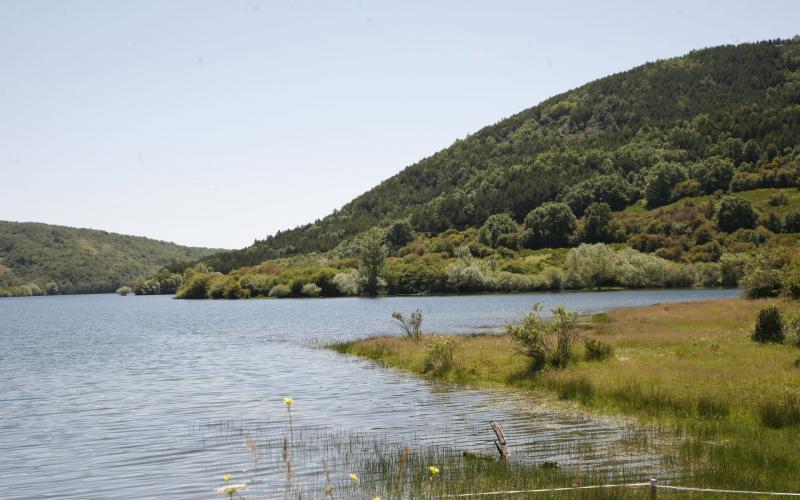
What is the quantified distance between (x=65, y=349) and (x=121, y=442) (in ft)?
184

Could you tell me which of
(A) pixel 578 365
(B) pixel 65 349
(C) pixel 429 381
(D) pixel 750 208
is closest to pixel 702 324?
(A) pixel 578 365

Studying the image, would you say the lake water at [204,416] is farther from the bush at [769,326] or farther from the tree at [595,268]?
the tree at [595,268]

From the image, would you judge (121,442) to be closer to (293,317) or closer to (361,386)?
(361,386)

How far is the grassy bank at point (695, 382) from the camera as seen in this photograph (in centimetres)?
2239

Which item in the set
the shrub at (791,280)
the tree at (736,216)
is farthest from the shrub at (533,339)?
the tree at (736,216)

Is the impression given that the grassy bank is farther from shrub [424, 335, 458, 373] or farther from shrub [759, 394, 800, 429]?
shrub [424, 335, 458, 373]

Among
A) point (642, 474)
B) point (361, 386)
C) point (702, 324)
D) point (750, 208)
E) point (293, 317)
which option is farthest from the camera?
point (750, 208)

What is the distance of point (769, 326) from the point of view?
141ft

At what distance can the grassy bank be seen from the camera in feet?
73.5

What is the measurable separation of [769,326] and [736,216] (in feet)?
560

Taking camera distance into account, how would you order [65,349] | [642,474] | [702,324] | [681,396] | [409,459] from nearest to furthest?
[642,474], [409,459], [681,396], [702,324], [65,349]

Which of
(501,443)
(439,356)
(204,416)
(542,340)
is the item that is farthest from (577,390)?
(204,416)

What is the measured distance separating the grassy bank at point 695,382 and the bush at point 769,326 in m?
1.31

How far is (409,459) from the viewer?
24.8m
